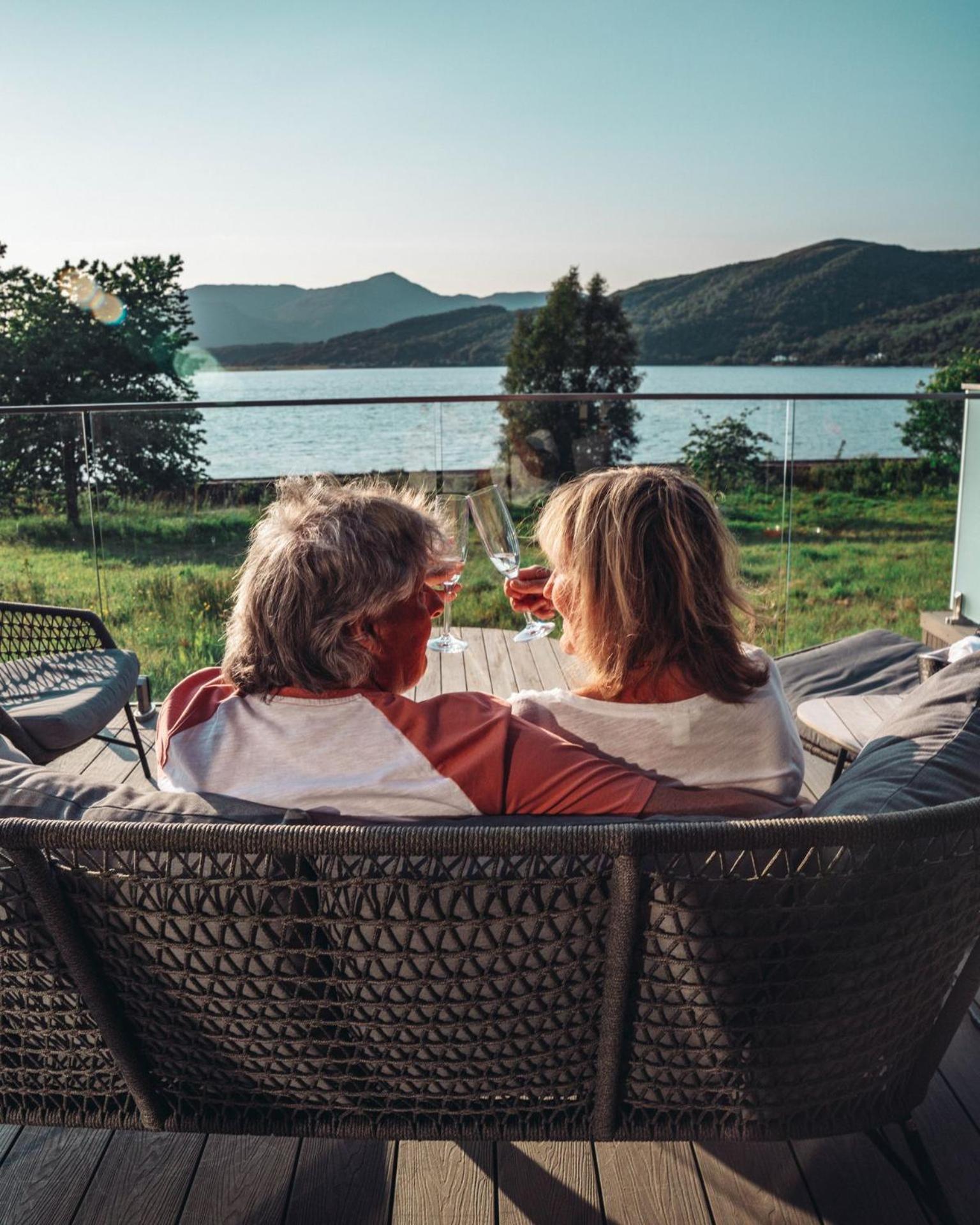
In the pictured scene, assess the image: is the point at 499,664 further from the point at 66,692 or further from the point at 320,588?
the point at 320,588

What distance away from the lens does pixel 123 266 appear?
29.1 feet

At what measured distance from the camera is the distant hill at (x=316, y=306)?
17406mm

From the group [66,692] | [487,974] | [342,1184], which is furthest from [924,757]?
[66,692]

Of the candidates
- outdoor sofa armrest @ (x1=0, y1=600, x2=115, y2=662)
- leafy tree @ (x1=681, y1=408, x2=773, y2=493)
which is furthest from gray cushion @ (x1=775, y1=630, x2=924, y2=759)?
outdoor sofa armrest @ (x1=0, y1=600, x2=115, y2=662)

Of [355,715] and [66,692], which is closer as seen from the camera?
[355,715]

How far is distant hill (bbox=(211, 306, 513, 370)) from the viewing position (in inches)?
680

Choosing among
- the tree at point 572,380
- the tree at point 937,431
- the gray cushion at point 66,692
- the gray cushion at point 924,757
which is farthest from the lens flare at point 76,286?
the gray cushion at point 924,757

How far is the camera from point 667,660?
1.26 metres

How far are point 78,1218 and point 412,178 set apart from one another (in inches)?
673

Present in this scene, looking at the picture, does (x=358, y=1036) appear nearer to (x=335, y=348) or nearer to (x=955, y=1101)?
(x=955, y=1101)

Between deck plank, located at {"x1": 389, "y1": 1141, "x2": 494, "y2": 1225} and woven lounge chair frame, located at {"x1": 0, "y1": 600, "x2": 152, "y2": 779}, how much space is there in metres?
1.91

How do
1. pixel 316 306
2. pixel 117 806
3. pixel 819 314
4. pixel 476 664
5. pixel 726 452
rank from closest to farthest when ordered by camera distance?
pixel 117 806, pixel 476 664, pixel 726 452, pixel 819 314, pixel 316 306

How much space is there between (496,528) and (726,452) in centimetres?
295

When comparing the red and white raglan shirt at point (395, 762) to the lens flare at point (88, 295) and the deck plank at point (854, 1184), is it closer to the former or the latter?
the deck plank at point (854, 1184)
